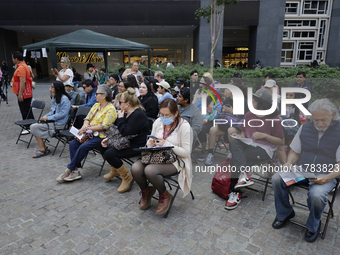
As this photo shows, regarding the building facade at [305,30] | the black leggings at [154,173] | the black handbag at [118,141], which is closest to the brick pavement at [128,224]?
the black leggings at [154,173]

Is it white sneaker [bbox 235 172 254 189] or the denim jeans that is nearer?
the denim jeans

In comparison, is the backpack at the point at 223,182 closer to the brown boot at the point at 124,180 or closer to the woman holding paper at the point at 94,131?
the brown boot at the point at 124,180

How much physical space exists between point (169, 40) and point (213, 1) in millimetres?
18410

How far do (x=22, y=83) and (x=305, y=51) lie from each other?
23148 millimetres

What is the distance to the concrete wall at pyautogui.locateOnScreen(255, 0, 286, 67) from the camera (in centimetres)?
1839

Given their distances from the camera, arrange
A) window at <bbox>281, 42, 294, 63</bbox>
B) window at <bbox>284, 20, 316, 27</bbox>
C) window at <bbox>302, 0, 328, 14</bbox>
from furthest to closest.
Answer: window at <bbox>281, 42, 294, 63</bbox> → window at <bbox>284, 20, 316, 27</bbox> → window at <bbox>302, 0, 328, 14</bbox>

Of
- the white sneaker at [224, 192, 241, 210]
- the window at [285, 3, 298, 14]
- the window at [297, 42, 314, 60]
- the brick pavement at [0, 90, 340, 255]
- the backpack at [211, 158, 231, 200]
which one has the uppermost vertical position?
the window at [285, 3, 298, 14]

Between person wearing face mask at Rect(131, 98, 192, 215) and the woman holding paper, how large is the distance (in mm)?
1287

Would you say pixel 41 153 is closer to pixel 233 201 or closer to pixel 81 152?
pixel 81 152

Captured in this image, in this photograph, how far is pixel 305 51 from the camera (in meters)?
21.6

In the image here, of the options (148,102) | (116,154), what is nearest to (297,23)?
(148,102)

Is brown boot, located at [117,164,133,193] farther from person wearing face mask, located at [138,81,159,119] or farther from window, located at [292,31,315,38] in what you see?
window, located at [292,31,315,38]

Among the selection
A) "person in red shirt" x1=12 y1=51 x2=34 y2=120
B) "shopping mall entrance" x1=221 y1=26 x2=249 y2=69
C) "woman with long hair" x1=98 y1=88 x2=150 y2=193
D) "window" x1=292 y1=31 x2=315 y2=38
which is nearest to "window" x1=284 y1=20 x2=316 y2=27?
"window" x1=292 y1=31 x2=315 y2=38

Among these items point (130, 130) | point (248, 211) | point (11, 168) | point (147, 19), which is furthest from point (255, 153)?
point (147, 19)
